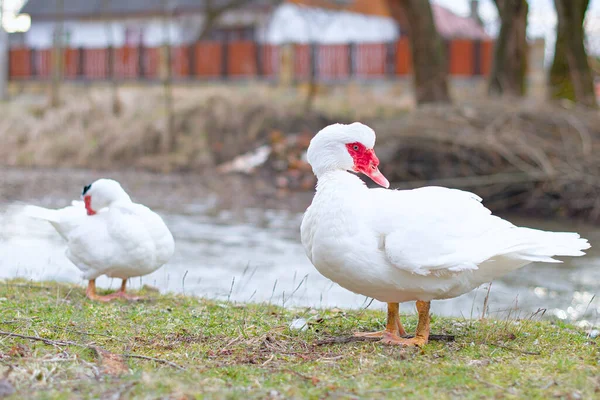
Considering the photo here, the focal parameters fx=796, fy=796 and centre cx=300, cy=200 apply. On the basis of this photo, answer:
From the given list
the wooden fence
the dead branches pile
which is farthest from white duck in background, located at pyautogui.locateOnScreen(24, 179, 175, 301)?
the wooden fence

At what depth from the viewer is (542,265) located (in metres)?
11.7

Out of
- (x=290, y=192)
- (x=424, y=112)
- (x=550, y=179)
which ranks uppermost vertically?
(x=424, y=112)

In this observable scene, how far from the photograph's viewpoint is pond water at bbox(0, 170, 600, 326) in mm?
8633

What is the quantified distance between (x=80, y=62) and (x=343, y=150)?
28757 mm

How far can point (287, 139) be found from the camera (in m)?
21.0

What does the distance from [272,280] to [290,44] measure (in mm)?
18831

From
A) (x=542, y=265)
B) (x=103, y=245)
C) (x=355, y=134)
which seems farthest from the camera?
(x=542, y=265)

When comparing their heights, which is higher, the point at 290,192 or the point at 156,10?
the point at 156,10

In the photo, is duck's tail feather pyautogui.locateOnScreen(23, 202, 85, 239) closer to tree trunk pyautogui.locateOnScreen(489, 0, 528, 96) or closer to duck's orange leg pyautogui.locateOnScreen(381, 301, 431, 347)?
duck's orange leg pyautogui.locateOnScreen(381, 301, 431, 347)

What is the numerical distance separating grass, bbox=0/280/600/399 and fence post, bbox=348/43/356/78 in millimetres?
22894

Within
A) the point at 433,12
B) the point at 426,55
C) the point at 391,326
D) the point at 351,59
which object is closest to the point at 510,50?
the point at 426,55

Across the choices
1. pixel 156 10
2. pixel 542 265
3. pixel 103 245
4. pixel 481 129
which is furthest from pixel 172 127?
pixel 156 10

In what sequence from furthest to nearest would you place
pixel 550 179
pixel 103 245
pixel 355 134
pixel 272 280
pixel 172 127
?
pixel 172 127 → pixel 550 179 → pixel 272 280 → pixel 103 245 → pixel 355 134

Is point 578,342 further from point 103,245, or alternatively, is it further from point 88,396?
point 103,245
